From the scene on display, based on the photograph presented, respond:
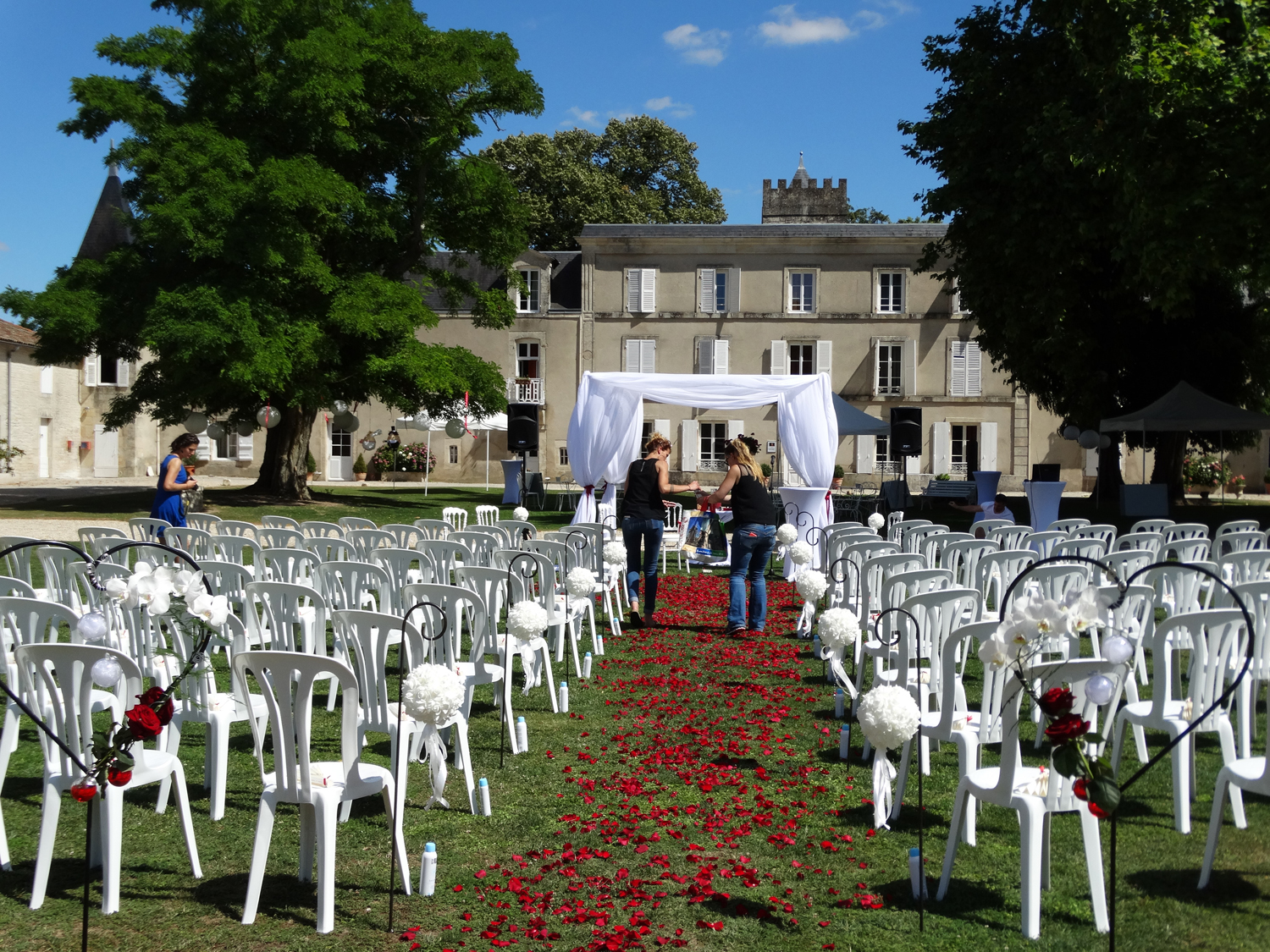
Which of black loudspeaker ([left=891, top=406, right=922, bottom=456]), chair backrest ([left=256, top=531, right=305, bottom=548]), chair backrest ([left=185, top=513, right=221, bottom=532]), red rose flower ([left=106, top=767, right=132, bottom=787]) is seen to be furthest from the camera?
black loudspeaker ([left=891, top=406, right=922, bottom=456])

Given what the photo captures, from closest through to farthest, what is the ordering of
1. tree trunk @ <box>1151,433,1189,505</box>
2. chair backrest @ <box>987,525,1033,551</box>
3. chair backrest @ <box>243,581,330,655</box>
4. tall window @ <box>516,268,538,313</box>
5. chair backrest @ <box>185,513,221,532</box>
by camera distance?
1. chair backrest @ <box>243,581,330,655</box>
2. chair backrest @ <box>987,525,1033,551</box>
3. chair backrest @ <box>185,513,221,532</box>
4. tree trunk @ <box>1151,433,1189,505</box>
5. tall window @ <box>516,268,538,313</box>

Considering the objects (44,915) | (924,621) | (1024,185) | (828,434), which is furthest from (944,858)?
(1024,185)

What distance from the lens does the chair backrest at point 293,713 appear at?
307 cm

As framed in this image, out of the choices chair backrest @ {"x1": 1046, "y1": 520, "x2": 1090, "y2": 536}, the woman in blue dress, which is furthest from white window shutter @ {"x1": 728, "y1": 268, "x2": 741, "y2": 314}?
the woman in blue dress

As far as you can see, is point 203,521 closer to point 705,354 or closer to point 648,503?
point 648,503

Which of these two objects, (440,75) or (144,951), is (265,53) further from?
(144,951)

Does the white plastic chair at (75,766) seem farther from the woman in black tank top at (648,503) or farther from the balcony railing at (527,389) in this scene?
the balcony railing at (527,389)

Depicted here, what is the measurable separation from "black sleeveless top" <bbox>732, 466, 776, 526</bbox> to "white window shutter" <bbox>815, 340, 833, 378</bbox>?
1036 inches

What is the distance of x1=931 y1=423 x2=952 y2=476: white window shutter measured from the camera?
3328 cm

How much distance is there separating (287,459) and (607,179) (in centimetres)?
2016

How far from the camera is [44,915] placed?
3119 millimetres

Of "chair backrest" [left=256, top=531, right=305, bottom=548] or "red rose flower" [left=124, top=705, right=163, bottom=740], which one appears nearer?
"red rose flower" [left=124, top=705, right=163, bottom=740]

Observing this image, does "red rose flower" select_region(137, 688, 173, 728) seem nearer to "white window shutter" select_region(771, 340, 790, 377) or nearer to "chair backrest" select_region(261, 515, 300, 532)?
"chair backrest" select_region(261, 515, 300, 532)

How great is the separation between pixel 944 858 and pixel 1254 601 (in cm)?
155
